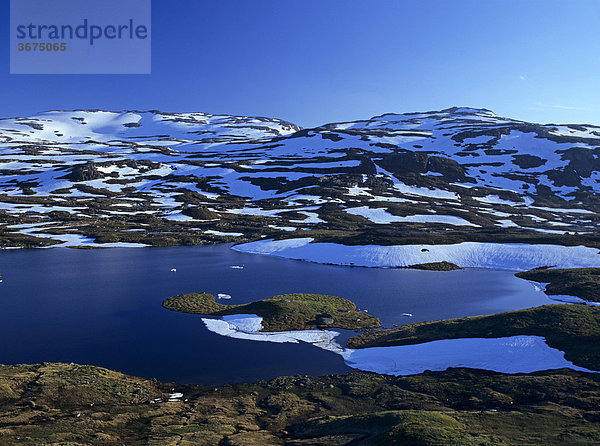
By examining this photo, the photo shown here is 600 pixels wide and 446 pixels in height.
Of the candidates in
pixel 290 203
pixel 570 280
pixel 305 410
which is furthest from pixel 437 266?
pixel 290 203

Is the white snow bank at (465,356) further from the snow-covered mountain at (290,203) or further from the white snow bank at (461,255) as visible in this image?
the snow-covered mountain at (290,203)

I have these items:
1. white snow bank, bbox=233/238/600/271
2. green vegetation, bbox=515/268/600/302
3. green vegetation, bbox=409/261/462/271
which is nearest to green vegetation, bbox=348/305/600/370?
green vegetation, bbox=515/268/600/302

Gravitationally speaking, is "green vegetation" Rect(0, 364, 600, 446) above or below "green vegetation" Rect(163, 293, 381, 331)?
above

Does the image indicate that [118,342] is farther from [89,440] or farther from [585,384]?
[585,384]

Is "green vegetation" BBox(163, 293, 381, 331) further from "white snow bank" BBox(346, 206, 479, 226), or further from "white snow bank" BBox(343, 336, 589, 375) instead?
"white snow bank" BBox(346, 206, 479, 226)

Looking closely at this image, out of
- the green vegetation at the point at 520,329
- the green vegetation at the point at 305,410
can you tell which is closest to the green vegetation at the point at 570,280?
the green vegetation at the point at 520,329

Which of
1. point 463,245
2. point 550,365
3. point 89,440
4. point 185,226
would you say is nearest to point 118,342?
point 89,440

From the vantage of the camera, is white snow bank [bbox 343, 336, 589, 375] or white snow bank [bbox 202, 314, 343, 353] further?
white snow bank [bbox 202, 314, 343, 353]
